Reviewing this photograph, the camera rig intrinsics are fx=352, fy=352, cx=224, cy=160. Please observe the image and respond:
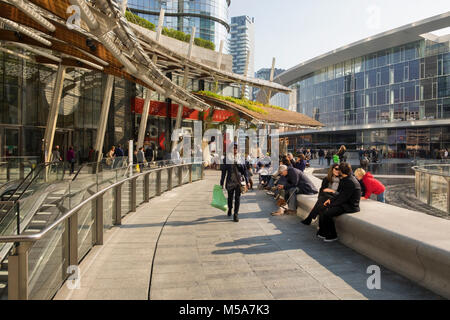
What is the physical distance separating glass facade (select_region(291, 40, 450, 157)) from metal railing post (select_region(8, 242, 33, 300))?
49364 mm

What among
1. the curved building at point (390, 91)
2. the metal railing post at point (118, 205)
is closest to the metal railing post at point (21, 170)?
the metal railing post at point (118, 205)

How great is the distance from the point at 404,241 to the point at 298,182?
14.6 feet

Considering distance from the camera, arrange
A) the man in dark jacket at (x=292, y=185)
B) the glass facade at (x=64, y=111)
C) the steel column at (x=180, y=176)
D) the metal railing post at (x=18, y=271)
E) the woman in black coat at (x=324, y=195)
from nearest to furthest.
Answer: the metal railing post at (x=18, y=271), the woman in black coat at (x=324, y=195), the man in dark jacket at (x=292, y=185), the steel column at (x=180, y=176), the glass facade at (x=64, y=111)

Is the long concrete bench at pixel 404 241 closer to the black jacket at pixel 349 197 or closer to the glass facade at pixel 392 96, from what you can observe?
the black jacket at pixel 349 197

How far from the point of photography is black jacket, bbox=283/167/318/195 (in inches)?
339

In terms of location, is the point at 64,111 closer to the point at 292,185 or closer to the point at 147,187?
the point at 147,187

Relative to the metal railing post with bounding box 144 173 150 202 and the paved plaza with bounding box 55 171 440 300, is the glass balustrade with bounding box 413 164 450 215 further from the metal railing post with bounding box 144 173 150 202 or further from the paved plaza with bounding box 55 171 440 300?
the metal railing post with bounding box 144 173 150 202

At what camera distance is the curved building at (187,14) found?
58.6 meters

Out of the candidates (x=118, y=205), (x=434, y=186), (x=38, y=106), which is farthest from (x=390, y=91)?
(x=118, y=205)

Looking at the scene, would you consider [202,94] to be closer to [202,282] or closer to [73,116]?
[73,116]

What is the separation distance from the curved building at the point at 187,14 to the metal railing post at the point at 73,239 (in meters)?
58.1

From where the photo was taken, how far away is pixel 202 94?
77.0 ft

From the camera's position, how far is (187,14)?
58844 mm

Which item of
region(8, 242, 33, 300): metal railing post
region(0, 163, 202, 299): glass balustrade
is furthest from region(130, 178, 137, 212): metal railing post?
region(8, 242, 33, 300): metal railing post
